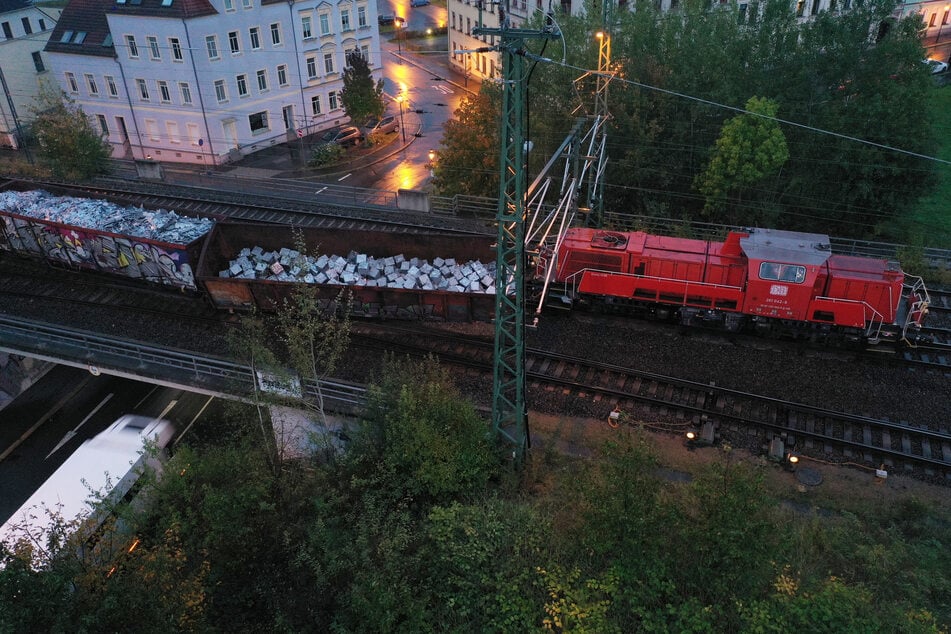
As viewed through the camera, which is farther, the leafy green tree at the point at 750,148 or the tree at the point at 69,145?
the tree at the point at 69,145

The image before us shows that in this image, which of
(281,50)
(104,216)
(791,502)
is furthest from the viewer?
(281,50)

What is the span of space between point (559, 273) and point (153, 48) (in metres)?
34.5

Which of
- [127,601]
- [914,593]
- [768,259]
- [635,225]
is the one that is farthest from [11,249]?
[914,593]

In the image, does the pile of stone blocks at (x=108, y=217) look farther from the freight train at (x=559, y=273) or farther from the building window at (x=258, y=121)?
the building window at (x=258, y=121)

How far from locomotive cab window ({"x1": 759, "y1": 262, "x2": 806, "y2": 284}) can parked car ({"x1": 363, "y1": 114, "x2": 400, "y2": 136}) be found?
3550cm

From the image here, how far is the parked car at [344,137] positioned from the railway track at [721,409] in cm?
2874

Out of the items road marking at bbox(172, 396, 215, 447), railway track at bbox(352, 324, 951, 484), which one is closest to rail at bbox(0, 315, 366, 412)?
railway track at bbox(352, 324, 951, 484)

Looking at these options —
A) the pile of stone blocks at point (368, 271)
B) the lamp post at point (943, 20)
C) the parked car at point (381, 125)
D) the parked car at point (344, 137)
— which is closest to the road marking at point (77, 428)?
the pile of stone blocks at point (368, 271)

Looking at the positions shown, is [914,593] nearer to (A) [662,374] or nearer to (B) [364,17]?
(A) [662,374]

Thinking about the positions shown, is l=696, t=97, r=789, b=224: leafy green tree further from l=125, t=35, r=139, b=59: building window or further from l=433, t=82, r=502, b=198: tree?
l=125, t=35, r=139, b=59: building window

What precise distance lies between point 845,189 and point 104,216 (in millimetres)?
31953

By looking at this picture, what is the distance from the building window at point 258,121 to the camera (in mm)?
46497

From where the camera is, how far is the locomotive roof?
19.6 m

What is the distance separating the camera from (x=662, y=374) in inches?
798
